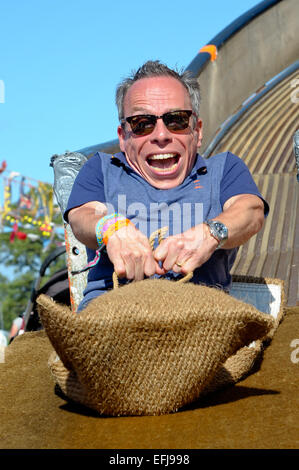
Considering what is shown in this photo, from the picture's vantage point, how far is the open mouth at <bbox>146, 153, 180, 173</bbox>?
101 inches

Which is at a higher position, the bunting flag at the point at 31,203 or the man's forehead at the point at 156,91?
the man's forehead at the point at 156,91

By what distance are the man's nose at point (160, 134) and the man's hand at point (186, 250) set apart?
0.53 metres

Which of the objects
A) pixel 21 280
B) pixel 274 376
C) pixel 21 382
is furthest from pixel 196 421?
pixel 21 280

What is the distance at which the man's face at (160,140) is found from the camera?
2535mm

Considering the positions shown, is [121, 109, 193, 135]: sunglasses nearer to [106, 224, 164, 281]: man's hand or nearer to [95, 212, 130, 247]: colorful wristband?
[95, 212, 130, 247]: colorful wristband

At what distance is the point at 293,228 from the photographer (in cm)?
496

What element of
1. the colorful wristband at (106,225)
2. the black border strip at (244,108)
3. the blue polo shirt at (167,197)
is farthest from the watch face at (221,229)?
the black border strip at (244,108)

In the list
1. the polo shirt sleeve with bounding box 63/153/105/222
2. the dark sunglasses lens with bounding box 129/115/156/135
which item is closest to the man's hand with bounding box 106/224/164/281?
the polo shirt sleeve with bounding box 63/153/105/222

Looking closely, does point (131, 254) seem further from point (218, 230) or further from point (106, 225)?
point (218, 230)

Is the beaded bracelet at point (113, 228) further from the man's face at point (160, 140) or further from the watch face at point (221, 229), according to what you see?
the man's face at point (160, 140)

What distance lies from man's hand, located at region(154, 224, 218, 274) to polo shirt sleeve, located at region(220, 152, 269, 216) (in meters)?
0.42

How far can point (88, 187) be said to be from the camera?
101 inches

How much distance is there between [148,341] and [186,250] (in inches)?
18.7

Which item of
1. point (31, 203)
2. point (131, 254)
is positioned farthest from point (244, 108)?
point (31, 203)
